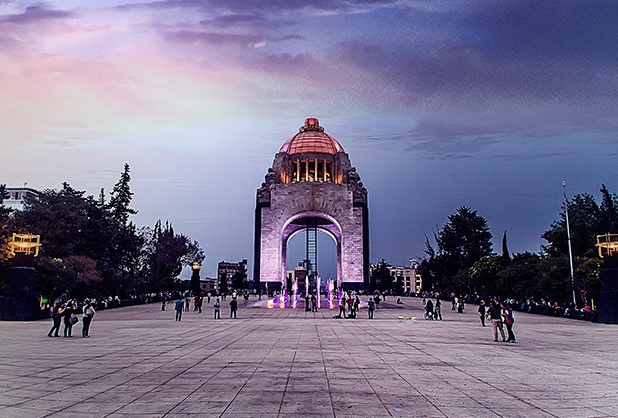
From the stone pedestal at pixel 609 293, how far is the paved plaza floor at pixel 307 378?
36.9ft

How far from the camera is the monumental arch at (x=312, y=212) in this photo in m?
63.9

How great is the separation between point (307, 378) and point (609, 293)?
22233 mm

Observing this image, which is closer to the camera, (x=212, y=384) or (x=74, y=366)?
(x=212, y=384)

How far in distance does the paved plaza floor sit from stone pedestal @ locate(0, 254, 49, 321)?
1207 cm

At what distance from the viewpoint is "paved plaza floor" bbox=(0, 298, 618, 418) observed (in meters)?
6.70

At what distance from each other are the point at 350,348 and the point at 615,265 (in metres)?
18.6

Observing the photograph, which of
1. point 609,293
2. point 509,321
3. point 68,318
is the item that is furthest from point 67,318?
point 609,293

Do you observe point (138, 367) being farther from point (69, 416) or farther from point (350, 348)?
point (350, 348)

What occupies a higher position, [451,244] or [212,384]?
[451,244]

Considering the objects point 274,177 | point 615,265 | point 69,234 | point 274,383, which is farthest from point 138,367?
point 274,177

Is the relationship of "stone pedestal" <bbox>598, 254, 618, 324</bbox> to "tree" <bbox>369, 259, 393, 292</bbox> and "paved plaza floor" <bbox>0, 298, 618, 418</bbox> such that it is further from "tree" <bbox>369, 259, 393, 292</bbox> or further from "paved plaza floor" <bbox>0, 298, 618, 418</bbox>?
"tree" <bbox>369, 259, 393, 292</bbox>

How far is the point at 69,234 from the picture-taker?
142 ft

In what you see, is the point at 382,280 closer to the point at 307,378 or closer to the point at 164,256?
the point at 164,256

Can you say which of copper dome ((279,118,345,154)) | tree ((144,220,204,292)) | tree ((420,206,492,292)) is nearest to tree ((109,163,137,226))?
tree ((144,220,204,292))
